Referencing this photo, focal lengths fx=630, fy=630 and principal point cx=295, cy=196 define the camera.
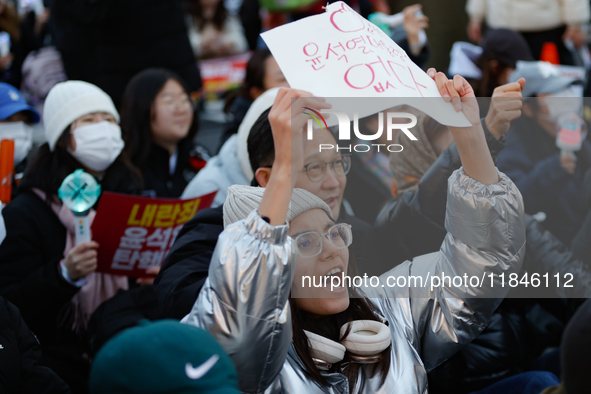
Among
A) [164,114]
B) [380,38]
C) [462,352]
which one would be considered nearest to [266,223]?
[380,38]

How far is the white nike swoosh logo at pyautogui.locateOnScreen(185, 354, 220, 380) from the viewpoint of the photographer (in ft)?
3.50

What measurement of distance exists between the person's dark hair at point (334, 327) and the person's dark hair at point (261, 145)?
0.52m

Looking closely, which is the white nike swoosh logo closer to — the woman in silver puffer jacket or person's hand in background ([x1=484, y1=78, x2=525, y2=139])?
the woman in silver puffer jacket

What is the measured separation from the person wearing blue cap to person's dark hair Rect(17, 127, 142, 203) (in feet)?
1.13

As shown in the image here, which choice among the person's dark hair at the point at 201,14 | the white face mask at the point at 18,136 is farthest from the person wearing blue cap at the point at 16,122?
the person's dark hair at the point at 201,14

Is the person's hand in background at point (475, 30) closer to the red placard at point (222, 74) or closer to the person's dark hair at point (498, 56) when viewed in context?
the person's dark hair at point (498, 56)

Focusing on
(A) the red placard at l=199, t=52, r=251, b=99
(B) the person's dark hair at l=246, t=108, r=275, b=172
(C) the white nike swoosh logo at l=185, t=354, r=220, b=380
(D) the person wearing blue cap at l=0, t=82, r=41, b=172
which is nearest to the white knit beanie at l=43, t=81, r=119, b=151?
(D) the person wearing blue cap at l=0, t=82, r=41, b=172

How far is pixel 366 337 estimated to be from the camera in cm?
156

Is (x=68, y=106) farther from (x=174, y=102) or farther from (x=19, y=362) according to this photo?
(x=19, y=362)

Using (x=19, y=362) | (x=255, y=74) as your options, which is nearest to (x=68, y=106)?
(x=255, y=74)

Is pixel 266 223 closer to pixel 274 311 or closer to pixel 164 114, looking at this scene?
pixel 274 311

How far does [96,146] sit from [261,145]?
999 mm

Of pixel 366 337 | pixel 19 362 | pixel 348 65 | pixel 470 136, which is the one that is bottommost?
pixel 19 362

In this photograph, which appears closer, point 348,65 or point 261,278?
point 261,278
